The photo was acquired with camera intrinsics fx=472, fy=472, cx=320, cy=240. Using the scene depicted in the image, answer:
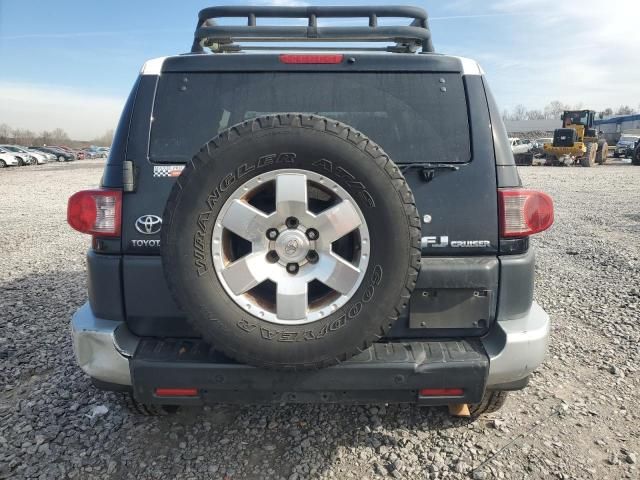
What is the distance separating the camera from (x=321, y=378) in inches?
81.0

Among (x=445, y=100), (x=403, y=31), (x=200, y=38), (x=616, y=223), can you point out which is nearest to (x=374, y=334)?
(x=445, y=100)

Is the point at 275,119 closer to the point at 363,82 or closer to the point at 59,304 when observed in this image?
the point at 363,82

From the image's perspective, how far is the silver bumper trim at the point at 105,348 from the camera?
2158 millimetres

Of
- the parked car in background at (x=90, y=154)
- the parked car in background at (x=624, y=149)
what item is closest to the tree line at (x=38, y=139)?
the parked car in background at (x=90, y=154)

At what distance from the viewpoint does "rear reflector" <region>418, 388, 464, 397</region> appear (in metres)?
2.10

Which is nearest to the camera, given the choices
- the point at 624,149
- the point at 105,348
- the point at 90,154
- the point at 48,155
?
the point at 105,348

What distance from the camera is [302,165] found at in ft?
6.24

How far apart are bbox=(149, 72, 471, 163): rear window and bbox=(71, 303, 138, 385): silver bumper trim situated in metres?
0.84

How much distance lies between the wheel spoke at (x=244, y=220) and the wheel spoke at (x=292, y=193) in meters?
0.10

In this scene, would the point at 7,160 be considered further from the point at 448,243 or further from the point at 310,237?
the point at 448,243

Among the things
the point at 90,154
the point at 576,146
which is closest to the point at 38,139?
the point at 90,154

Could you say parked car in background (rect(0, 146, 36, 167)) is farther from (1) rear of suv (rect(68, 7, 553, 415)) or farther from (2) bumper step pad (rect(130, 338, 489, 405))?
(2) bumper step pad (rect(130, 338, 489, 405))

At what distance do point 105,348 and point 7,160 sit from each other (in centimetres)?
4240

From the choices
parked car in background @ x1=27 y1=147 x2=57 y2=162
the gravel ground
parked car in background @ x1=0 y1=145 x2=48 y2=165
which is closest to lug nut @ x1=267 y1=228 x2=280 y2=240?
the gravel ground
